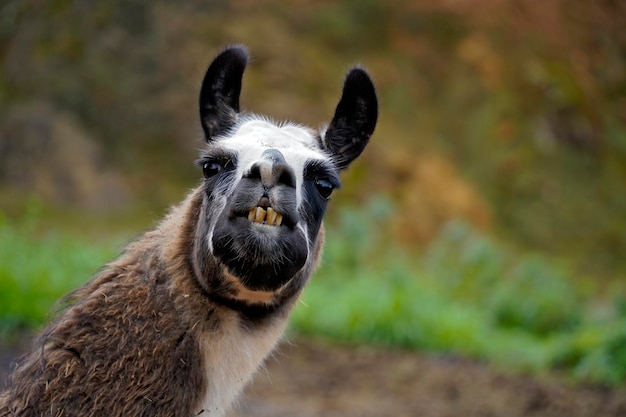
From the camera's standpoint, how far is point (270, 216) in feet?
11.9

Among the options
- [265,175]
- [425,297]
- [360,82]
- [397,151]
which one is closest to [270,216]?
[265,175]

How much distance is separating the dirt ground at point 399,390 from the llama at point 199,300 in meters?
3.85

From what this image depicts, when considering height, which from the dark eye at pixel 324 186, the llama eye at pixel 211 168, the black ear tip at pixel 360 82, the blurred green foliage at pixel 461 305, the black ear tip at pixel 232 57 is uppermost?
the blurred green foliage at pixel 461 305

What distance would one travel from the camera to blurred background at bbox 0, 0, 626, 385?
11.2 metres

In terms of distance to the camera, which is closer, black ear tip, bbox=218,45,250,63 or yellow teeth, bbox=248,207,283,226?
yellow teeth, bbox=248,207,283,226

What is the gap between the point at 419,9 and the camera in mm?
18328

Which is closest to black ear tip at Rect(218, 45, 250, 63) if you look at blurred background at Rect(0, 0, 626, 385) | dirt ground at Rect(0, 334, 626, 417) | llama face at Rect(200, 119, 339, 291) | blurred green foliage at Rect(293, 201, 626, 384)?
llama face at Rect(200, 119, 339, 291)

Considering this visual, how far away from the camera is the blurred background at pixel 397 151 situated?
Answer: 36.7ft

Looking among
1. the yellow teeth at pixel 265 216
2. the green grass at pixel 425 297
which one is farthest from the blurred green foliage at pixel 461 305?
the yellow teeth at pixel 265 216

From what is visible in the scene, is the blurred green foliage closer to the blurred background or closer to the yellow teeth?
the blurred background

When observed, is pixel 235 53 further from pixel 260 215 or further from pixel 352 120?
pixel 260 215

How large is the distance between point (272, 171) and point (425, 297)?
834 centimetres

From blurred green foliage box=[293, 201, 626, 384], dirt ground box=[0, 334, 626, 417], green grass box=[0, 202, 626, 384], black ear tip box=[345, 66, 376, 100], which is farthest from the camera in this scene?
blurred green foliage box=[293, 201, 626, 384]

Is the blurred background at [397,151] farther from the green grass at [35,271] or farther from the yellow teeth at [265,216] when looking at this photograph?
the yellow teeth at [265,216]
